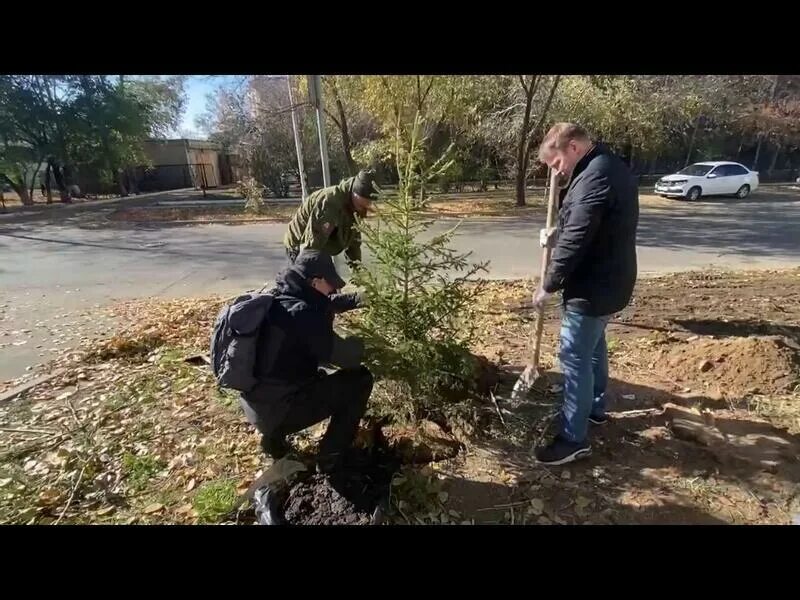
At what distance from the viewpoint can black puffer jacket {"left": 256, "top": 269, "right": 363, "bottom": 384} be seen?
2203 millimetres

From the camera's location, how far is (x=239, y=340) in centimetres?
214

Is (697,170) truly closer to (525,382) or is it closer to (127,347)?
(525,382)

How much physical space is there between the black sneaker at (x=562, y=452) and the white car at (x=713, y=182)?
19.4 metres

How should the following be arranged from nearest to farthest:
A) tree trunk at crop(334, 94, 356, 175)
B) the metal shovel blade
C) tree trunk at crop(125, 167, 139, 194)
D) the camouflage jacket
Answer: the metal shovel blade, the camouflage jacket, tree trunk at crop(334, 94, 356, 175), tree trunk at crop(125, 167, 139, 194)

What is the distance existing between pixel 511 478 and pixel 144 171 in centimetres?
3306

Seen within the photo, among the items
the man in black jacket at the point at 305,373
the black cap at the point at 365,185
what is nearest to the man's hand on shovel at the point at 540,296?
the man in black jacket at the point at 305,373

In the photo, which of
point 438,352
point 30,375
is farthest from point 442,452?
point 30,375

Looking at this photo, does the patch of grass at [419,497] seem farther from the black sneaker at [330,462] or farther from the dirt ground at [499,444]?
the black sneaker at [330,462]

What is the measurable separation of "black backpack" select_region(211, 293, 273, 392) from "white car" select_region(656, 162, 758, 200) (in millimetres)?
20738

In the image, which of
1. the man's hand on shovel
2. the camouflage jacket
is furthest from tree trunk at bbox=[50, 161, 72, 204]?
the man's hand on shovel

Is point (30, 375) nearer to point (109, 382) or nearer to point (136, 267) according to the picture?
point (109, 382)

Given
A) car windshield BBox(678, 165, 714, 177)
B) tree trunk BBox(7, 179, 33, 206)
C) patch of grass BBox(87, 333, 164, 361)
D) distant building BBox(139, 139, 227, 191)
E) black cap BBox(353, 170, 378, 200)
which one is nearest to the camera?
black cap BBox(353, 170, 378, 200)

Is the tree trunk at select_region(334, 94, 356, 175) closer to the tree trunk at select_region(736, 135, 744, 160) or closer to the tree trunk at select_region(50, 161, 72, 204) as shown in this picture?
the tree trunk at select_region(50, 161, 72, 204)

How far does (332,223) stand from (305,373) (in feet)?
5.76
